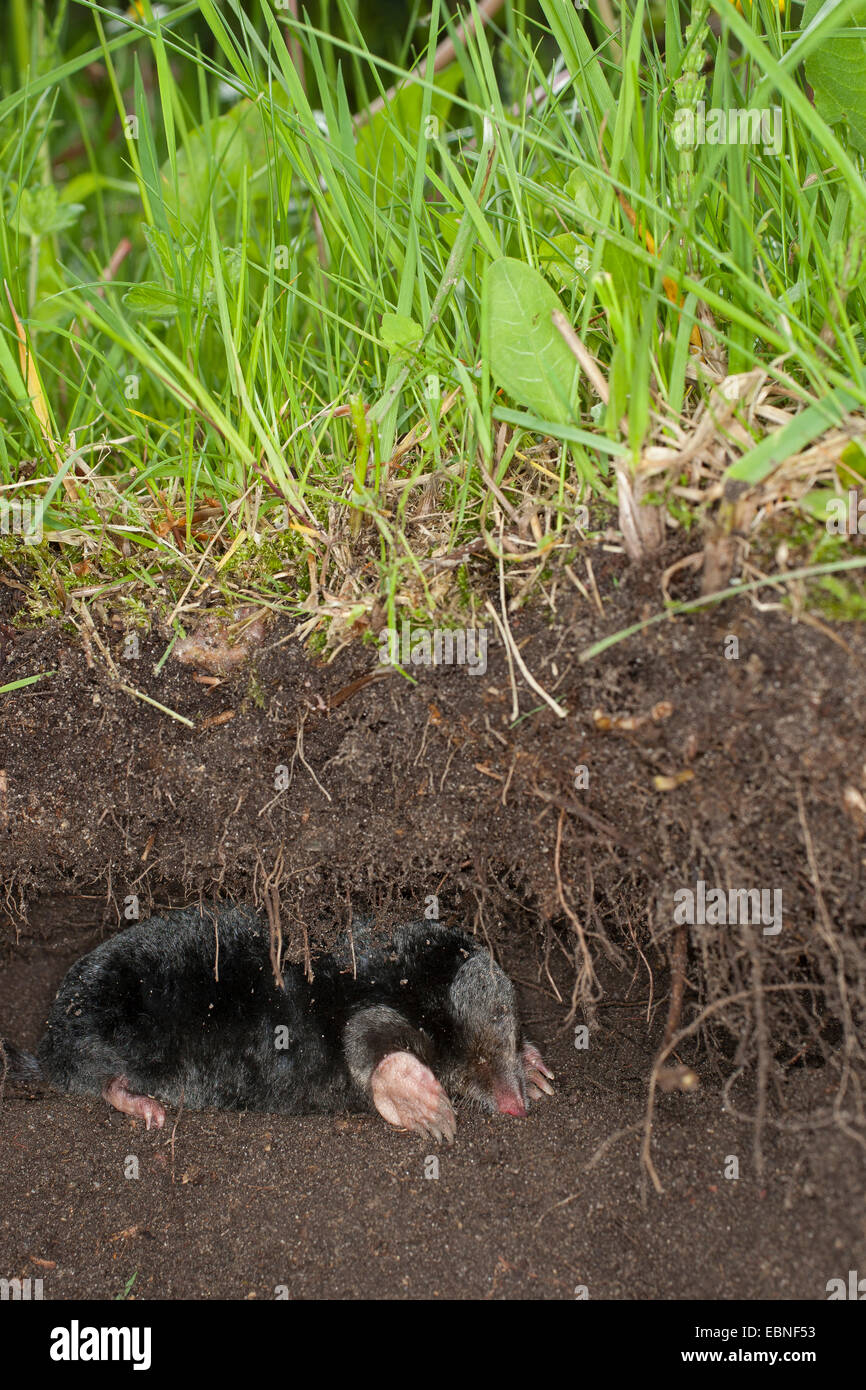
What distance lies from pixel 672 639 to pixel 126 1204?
4.66ft

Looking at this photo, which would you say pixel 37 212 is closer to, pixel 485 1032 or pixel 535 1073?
pixel 485 1032

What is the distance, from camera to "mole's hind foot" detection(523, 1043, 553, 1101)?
6.12 feet

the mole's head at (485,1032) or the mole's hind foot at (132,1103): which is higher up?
the mole's head at (485,1032)

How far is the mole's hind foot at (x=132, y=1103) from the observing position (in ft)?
6.12

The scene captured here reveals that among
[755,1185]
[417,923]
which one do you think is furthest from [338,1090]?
[755,1185]

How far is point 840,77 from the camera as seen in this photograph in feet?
4.77

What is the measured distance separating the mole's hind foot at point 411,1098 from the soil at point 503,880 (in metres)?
0.04

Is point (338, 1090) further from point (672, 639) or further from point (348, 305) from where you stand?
point (348, 305)

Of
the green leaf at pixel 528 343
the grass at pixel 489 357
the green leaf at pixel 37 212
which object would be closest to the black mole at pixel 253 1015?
the grass at pixel 489 357

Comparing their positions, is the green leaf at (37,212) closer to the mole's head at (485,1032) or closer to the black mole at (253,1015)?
the black mole at (253,1015)

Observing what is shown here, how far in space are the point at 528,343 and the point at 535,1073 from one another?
148 centimetres

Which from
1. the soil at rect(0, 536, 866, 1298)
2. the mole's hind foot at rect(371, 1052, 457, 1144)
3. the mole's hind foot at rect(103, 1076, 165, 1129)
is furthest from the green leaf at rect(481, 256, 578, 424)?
the mole's hind foot at rect(103, 1076, 165, 1129)

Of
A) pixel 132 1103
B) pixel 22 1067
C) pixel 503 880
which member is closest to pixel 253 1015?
pixel 132 1103

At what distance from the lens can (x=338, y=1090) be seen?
1.99m
